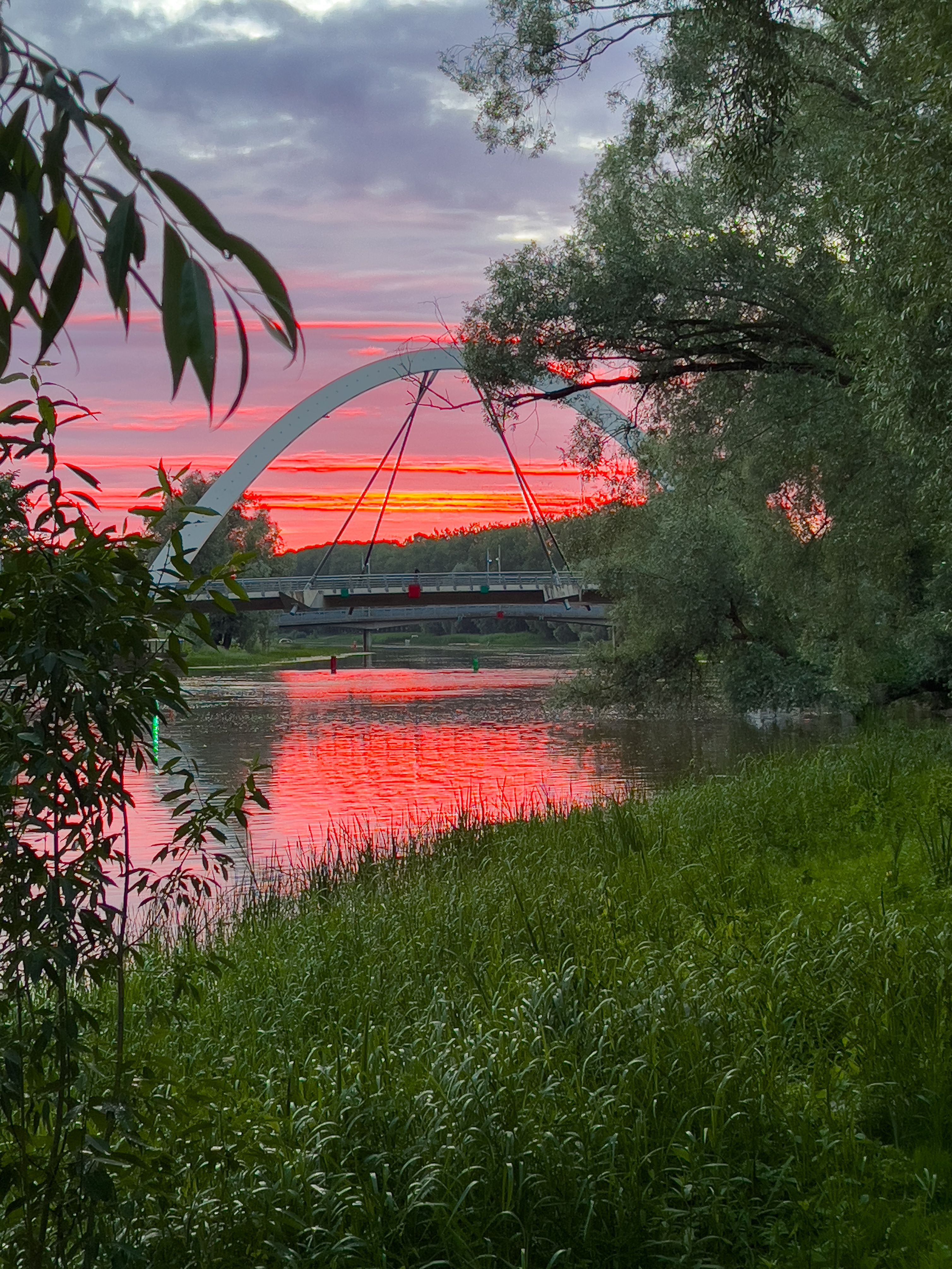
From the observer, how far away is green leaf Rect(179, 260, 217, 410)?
37.3 inches

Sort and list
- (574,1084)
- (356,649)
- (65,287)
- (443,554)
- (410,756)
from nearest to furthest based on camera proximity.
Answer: (65,287)
(574,1084)
(410,756)
(356,649)
(443,554)

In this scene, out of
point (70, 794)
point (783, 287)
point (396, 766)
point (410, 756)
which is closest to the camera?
point (70, 794)

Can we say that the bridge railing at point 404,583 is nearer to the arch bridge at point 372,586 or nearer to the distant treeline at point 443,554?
the arch bridge at point 372,586

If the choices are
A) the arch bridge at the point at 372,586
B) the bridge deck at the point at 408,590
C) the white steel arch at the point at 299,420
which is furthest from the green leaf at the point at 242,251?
the bridge deck at the point at 408,590

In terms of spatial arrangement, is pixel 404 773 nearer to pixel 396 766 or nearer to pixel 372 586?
pixel 396 766

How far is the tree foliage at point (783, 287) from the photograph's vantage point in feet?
28.6

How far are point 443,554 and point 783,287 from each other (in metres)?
104

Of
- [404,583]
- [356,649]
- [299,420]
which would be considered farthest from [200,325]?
[356,649]

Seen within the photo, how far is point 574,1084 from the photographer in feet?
12.4

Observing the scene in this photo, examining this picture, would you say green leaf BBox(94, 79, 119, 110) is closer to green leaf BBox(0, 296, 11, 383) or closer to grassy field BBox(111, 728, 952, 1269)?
green leaf BBox(0, 296, 11, 383)

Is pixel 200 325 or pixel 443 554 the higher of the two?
pixel 443 554

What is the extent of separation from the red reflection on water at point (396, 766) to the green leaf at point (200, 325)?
3.89 metres

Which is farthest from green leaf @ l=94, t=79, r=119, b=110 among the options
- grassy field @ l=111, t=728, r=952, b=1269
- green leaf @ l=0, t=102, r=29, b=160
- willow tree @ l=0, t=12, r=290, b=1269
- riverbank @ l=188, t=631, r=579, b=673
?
riverbank @ l=188, t=631, r=579, b=673

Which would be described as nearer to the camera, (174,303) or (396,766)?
(174,303)
